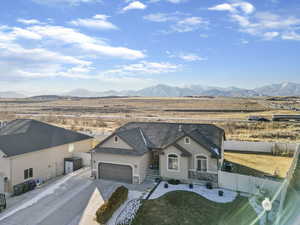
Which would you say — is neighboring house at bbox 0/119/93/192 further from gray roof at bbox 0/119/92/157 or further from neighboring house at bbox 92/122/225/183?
neighboring house at bbox 92/122/225/183

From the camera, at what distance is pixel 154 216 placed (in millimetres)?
14820

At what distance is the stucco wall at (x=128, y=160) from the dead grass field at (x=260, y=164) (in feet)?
33.8

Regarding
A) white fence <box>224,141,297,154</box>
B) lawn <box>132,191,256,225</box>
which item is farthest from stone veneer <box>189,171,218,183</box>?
white fence <box>224,141,297,154</box>

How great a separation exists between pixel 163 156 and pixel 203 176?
4.03 meters

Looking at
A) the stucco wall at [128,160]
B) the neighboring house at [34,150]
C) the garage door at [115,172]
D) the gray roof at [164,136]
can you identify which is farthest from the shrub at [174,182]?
the neighboring house at [34,150]

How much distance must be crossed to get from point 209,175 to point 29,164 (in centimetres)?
1686

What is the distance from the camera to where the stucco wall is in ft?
68.6

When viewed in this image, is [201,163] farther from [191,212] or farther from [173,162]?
[191,212]

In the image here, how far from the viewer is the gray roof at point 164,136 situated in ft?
69.7

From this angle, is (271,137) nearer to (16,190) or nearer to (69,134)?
(69,134)

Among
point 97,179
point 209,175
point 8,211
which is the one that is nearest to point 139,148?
point 97,179

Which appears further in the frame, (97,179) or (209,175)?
(97,179)

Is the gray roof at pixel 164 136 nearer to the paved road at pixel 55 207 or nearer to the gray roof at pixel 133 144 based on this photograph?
the gray roof at pixel 133 144

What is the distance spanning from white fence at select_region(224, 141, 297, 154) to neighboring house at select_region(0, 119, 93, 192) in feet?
67.2
